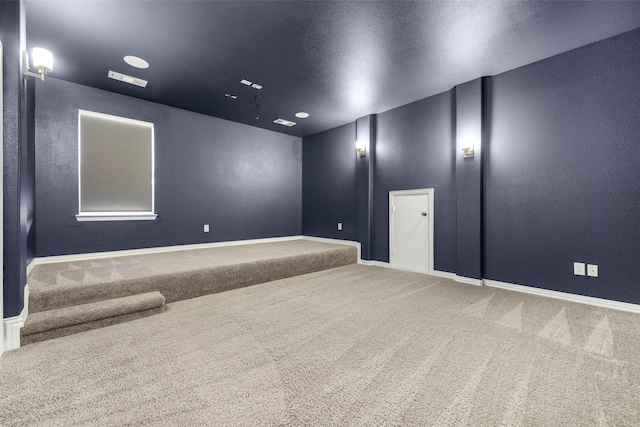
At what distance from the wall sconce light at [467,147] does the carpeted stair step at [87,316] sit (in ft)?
14.3

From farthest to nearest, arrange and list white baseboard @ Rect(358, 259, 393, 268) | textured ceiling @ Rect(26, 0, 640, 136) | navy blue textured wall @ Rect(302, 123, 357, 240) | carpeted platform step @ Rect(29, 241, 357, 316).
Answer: navy blue textured wall @ Rect(302, 123, 357, 240), white baseboard @ Rect(358, 259, 393, 268), carpeted platform step @ Rect(29, 241, 357, 316), textured ceiling @ Rect(26, 0, 640, 136)

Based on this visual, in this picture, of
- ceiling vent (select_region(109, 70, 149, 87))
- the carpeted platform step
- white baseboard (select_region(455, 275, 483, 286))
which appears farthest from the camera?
white baseboard (select_region(455, 275, 483, 286))

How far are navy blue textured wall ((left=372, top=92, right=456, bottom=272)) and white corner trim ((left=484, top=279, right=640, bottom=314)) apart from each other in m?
0.67

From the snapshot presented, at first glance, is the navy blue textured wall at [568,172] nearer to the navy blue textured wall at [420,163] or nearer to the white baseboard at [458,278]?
the white baseboard at [458,278]

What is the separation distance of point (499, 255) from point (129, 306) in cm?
452

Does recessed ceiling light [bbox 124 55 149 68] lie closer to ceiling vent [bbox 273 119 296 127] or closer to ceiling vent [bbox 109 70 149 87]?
ceiling vent [bbox 109 70 149 87]

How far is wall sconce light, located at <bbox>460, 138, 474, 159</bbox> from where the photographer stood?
3.99 meters

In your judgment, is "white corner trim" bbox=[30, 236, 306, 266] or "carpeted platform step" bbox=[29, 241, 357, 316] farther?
"white corner trim" bbox=[30, 236, 306, 266]

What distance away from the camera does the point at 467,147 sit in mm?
4008

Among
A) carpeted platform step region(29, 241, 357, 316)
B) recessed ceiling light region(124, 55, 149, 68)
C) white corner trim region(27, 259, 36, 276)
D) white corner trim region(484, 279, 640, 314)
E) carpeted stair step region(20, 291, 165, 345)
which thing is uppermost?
recessed ceiling light region(124, 55, 149, 68)

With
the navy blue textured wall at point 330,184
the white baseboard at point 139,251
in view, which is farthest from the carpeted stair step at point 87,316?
the navy blue textured wall at point 330,184

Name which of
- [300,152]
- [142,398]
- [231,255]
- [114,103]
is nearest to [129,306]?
[142,398]

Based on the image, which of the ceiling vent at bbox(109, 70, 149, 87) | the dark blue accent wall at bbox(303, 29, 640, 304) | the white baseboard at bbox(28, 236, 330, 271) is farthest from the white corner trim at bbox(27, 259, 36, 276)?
the dark blue accent wall at bbox(303, 29, 640, 304)

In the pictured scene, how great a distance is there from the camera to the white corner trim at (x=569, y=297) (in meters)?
2.92
